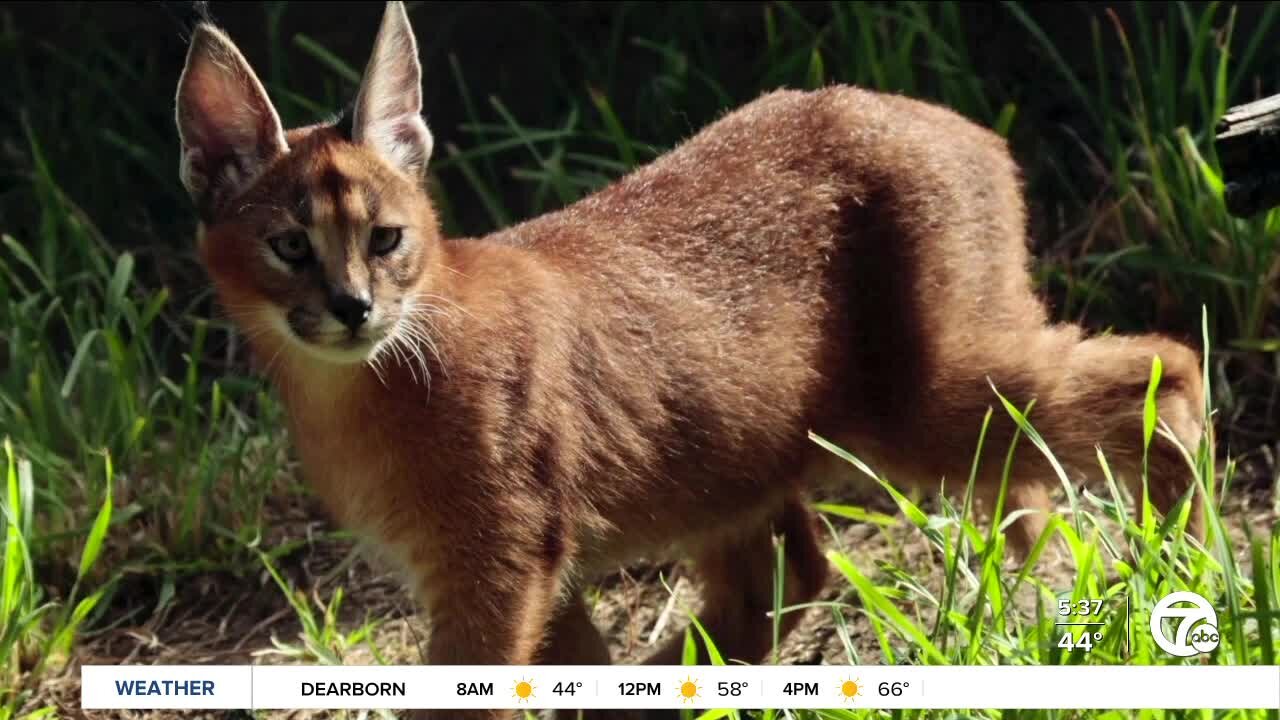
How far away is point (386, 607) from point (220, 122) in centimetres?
148

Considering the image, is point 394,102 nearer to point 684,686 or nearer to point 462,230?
point 684,686

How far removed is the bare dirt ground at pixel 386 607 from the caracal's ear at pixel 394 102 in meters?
1.03

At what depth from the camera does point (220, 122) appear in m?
3.60

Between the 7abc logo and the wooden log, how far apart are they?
2.19 feet

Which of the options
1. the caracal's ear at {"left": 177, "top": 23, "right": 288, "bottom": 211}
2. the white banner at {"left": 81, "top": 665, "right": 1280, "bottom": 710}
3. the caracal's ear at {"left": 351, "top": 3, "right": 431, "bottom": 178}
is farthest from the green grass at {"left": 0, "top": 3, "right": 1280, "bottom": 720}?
the caracal's ear at {"left": 351, "top": 3, "right": 431, "bottom": 178}

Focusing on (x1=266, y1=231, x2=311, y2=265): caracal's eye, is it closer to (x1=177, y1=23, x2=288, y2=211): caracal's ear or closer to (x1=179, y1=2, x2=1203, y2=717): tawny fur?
(x1=179, y1=2, x2=1203, y2=717): tawny fur

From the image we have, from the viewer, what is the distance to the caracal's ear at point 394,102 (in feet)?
11.8

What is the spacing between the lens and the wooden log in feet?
9.91

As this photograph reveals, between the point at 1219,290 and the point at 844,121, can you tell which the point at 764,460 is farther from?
the point at 1219,290

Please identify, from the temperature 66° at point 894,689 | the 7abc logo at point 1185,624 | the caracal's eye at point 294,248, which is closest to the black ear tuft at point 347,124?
the caracal's eye at point 294,248

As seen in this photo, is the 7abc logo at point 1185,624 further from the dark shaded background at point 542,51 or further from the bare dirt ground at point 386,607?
the dark shaded background at point 542,51

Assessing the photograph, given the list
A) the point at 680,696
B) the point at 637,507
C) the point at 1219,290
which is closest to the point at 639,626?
the point at 637,507

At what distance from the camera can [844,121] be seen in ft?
13.5

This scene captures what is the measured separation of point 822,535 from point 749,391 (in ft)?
3.03
